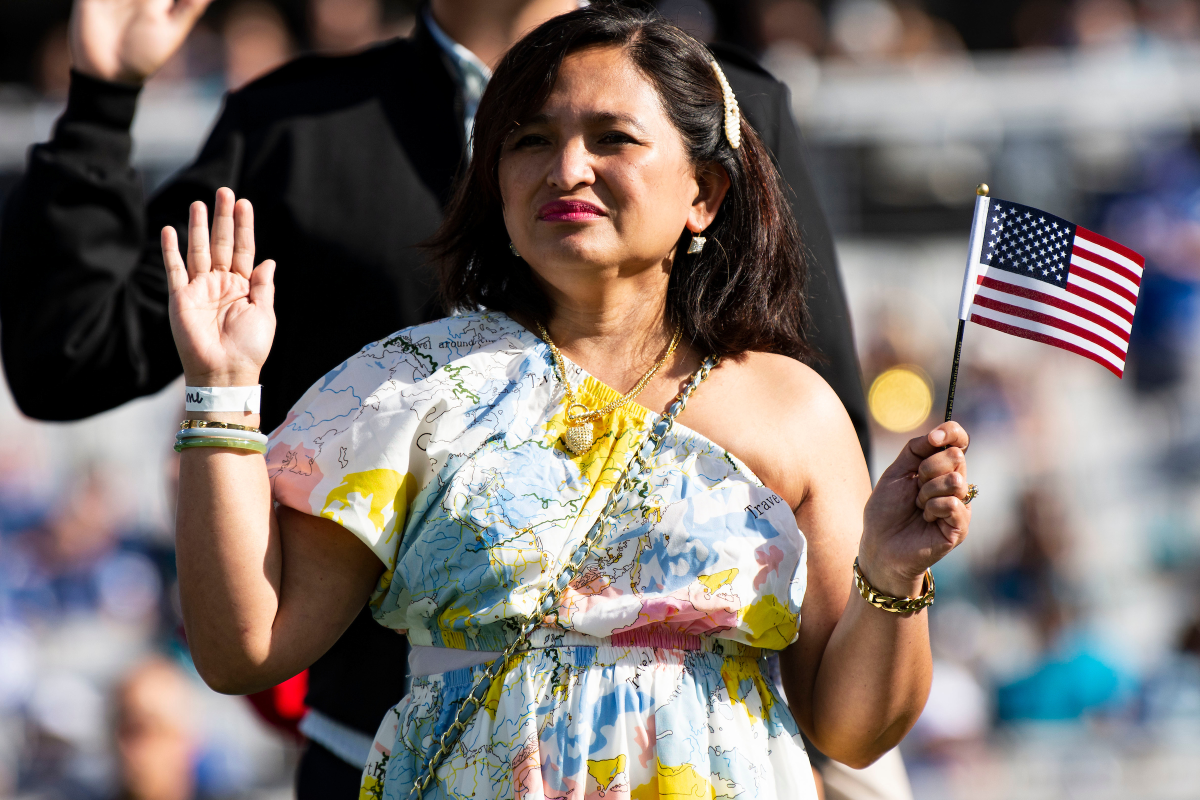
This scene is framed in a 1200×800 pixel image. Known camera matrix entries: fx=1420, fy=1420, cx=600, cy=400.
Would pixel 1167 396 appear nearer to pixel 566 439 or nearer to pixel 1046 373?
pixel 1046 373

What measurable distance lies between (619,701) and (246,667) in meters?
→ 0.49

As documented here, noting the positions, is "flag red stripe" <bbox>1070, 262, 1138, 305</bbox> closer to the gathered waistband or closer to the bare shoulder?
the bare shoulder

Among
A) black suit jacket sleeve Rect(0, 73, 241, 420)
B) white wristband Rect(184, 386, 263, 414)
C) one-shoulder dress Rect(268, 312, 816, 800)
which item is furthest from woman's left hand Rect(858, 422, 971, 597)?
black suit jacket sleeve Rect(0, 73, 241, 420)

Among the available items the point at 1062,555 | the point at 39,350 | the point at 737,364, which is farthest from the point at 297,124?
the point at 1062,555

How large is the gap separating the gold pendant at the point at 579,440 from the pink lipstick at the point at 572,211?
0.95 ft

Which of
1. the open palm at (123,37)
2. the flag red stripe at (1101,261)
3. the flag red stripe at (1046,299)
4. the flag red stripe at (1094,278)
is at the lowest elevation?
the flag red stripe at (1046,299)

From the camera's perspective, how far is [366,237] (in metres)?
2.48

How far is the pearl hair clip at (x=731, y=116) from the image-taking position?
211 centimetres

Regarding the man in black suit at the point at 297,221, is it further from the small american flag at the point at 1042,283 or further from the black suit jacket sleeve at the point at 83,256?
the small american flag at the point at 1042,283

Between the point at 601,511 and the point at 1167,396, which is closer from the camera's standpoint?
the point at 601,511

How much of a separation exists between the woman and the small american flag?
11.6 inches

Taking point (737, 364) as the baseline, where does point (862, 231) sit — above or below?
above

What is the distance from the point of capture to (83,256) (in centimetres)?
251

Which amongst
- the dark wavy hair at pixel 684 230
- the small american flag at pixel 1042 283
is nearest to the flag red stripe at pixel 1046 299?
the small american flag at pixel 1042 283
